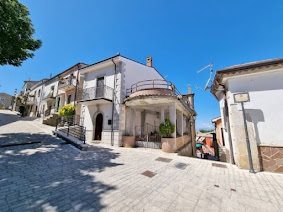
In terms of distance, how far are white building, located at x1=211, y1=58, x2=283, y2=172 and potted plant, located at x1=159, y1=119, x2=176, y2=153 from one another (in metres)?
3.55

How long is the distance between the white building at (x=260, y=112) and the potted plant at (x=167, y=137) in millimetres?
3550

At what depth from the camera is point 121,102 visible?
34.5ft

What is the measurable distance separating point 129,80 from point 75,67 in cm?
1056

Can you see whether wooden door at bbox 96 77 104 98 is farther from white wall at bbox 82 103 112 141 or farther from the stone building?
the stone building

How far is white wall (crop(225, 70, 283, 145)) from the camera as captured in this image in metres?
4.77

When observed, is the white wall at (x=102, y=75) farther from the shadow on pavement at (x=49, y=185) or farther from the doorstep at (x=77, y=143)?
the shadow on pavement at (x=49, y=185)

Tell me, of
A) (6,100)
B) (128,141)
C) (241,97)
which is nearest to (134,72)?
(128,141)

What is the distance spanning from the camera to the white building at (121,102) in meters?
9.34

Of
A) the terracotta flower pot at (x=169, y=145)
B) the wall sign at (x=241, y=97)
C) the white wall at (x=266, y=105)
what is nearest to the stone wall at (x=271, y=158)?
the white wall at (x=266, y=105)

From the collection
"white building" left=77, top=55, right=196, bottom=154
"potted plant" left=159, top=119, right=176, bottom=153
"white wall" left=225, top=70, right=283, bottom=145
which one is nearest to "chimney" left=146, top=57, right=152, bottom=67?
"white building" left=77, top=55, right=196, bottom=154

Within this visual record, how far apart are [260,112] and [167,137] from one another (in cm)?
507

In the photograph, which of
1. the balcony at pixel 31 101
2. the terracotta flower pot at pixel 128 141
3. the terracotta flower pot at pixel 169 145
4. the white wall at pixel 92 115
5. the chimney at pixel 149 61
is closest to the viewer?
the terracotta flower pot at pixel 169 145

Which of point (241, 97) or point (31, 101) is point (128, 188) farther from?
point (31, 101)

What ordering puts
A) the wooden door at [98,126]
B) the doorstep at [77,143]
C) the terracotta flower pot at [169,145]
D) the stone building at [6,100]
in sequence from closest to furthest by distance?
1. the doorstep at [77,143]
2. the terracotta flower pot at [169,145]
3. the wooden door at [98,126]
4. the stone building at [6,100]
